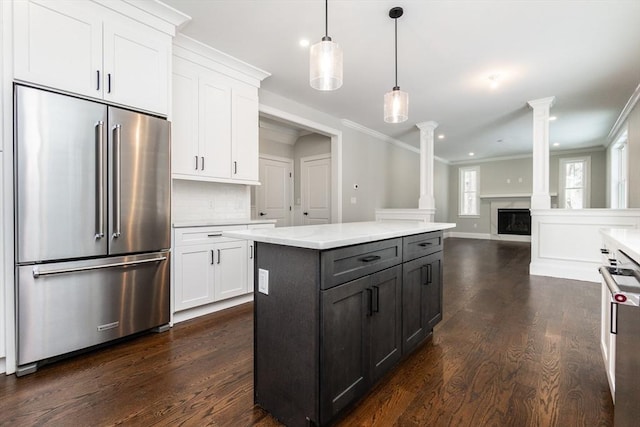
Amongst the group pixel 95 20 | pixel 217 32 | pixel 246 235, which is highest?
pixel 217 32

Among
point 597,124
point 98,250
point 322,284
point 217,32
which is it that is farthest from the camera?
point 597,124

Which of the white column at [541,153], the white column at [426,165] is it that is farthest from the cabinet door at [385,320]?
the white column at [426,165]

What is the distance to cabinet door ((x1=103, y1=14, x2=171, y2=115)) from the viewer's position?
228cm

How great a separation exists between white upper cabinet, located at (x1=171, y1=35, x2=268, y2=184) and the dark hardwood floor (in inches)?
62.2

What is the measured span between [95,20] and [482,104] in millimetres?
5060

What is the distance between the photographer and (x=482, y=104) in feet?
16.1

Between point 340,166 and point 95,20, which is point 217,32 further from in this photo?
point 340,166

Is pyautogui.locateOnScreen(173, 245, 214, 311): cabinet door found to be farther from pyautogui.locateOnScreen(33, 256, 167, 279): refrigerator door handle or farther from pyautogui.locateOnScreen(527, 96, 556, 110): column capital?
pyautogui.locateOnScreen(527, 96, 556, 110): column capital

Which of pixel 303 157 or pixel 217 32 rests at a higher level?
pixel 217 32

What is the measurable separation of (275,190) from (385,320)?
4.77m

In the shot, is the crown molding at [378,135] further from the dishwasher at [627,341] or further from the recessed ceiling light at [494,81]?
the dishwasher at [627,341]

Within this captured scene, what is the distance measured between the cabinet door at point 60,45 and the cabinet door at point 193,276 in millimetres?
1440

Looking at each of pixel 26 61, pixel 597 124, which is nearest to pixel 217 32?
pixel 26 61

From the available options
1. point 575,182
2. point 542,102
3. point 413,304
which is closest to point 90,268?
point 413,304
